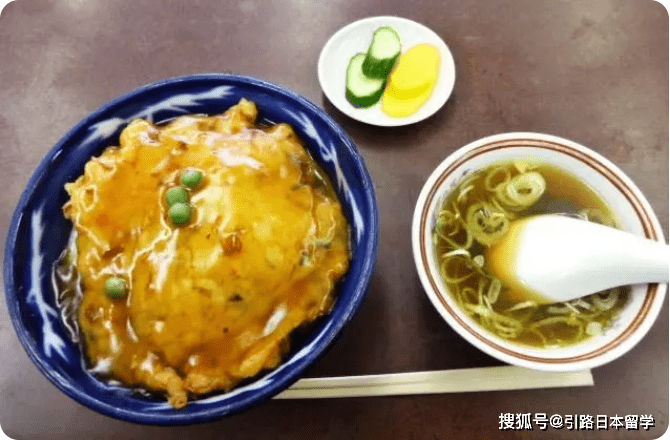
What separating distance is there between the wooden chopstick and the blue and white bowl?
0.24 m

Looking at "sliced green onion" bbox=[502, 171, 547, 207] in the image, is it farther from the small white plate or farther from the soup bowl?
the small white plate

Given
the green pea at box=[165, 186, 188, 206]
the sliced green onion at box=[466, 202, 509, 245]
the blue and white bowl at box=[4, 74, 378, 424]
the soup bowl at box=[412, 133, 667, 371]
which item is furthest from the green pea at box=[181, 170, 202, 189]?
A: the sliced green onion at box=[466, 202, 509, 245]


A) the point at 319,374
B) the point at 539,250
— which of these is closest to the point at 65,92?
the point at 319,374

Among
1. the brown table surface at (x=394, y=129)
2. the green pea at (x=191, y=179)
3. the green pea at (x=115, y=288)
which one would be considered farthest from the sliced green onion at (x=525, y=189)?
the green pea at (x=115, y=288)

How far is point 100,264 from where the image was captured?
4.33 ft

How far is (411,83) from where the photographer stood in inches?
72.2

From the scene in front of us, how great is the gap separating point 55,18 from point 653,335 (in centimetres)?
232

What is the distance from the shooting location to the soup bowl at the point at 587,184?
129 cm

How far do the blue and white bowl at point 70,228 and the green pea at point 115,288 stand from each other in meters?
0.17

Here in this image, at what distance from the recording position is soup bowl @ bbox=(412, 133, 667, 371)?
1294 mm

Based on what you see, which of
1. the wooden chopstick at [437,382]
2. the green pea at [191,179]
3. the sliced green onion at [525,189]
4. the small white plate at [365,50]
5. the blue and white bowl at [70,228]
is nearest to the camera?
the blue and white bowl at [70,228]

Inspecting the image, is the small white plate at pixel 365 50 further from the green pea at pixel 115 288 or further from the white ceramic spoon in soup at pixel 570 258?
the green pea at pixel 115 288

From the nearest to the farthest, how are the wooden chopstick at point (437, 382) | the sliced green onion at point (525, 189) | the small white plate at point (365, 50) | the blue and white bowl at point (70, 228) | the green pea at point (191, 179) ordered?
the blue and white bowl at point (70, 228) → the green pea at point (191, 179) → the wooden chopstick at point (437, 382) → the sliced green onion at point (525, 189) → the small white plate at point (365, 50)

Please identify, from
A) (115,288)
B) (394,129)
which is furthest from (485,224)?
(115,288)
